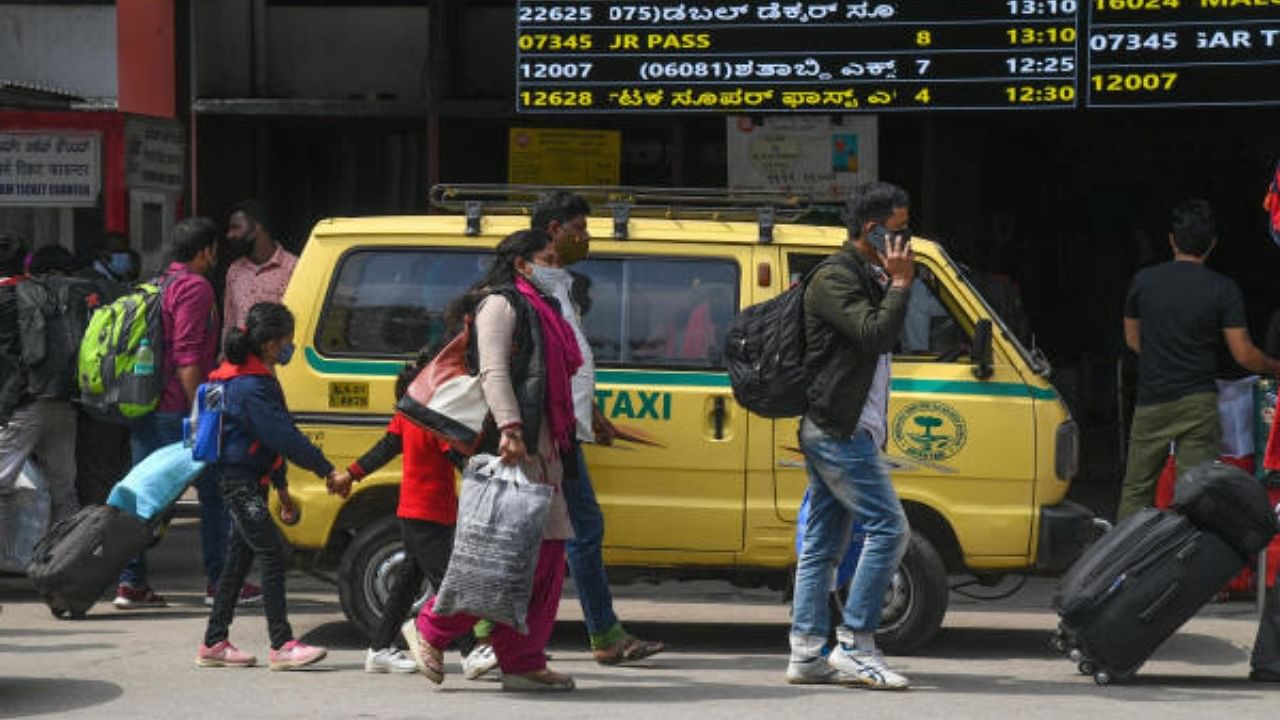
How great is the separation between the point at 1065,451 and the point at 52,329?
193 inches

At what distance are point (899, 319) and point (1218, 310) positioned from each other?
2.99 m

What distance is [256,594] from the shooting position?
11344mm

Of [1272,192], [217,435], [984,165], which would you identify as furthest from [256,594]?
[984,165]

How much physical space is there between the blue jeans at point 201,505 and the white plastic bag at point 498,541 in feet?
8.44

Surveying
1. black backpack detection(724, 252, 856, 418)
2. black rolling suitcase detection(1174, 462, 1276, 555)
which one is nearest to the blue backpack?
black backpack detection(724, 252, 856, 418)

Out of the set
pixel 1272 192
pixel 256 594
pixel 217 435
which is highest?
pixel 1272 192

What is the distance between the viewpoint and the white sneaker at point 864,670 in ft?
28.8

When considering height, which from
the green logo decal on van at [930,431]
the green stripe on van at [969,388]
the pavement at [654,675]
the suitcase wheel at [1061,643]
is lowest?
the pavement at [654,675]

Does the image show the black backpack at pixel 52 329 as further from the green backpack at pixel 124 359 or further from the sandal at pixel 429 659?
the sandal at pixel 429 659

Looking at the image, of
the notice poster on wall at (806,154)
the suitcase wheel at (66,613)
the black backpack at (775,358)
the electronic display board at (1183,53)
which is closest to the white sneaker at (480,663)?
the black backpack at (775,358)

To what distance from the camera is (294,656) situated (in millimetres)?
9242

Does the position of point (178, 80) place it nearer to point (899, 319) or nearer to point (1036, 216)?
point (1036, 216)

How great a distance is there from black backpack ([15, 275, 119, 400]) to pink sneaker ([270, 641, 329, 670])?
2.78m

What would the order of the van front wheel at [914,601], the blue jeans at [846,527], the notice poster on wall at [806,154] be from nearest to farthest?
the blue jeans at [846,527] → the van front wheel at [914,601] → the notice poster on wall at [806,154]
